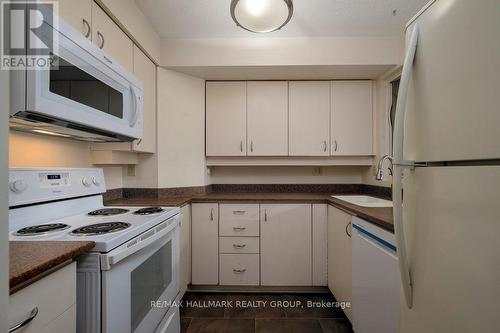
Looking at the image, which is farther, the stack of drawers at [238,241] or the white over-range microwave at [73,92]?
the stack of drawers at [238,241]

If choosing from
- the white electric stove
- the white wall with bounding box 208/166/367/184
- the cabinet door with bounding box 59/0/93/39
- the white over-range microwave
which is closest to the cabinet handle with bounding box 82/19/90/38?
the cabinet door with bounding box 59/0/93/39

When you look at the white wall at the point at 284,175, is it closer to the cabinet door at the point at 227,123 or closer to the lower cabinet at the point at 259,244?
the cabinet door at the point at 227,123

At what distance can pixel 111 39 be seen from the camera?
1445 mm

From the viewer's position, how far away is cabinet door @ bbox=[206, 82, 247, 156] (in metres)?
2.35

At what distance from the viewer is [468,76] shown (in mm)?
583

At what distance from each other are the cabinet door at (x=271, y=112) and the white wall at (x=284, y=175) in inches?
14.6

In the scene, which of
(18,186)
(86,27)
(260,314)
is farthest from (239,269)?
(86,27)

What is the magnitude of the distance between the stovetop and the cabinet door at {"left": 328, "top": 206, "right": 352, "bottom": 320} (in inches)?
48.9

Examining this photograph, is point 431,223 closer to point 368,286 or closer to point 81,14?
point 368,286

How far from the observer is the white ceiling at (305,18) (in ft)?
5.23

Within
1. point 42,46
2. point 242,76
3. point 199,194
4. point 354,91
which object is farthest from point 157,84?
point 354,91

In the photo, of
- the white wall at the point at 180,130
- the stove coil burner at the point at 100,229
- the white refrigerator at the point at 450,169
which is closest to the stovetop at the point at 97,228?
the stove coil burner at the point at 100,229

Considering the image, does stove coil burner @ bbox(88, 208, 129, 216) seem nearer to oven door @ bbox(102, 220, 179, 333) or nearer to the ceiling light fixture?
oven door @ bbox(102, 220, 179, 333)

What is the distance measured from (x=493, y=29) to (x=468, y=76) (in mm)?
104
